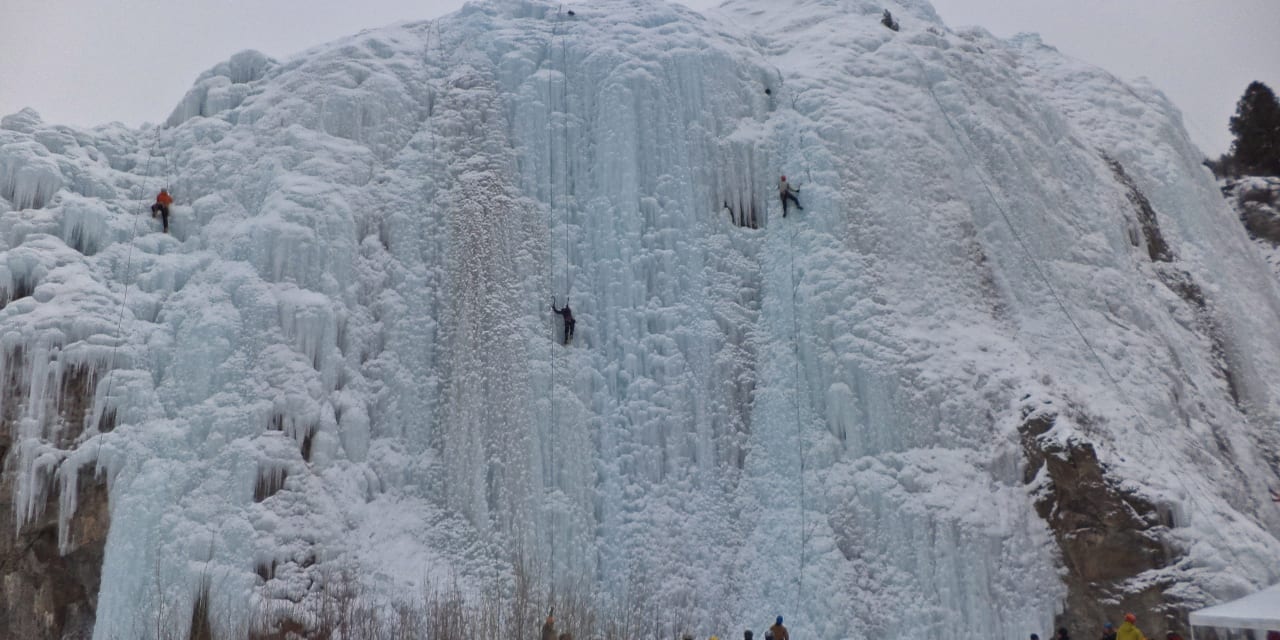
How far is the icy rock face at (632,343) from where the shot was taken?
1512cm

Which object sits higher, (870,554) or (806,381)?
(806,381)

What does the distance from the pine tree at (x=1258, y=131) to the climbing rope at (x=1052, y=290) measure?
1384 centimetres

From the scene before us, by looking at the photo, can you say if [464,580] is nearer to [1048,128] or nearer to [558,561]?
[558,561]

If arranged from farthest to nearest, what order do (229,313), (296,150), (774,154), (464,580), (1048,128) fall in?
(1048,128) < (774,154) < (296,150) < (229,313) < (464,580)

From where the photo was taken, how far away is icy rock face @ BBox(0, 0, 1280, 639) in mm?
15125

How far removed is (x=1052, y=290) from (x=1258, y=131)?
51.3ft

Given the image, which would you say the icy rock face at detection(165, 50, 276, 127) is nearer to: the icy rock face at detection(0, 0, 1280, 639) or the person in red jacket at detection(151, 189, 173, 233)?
the icy rock face at detection(0, 0, 1280, 639)

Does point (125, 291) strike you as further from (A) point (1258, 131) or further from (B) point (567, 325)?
(A) point (1258, 131)

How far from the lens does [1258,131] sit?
100 feet

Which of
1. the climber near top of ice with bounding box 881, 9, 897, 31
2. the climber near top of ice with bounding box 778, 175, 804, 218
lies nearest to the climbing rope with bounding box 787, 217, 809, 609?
the climber near top of ice with bounding box 778, 175, 804, 218

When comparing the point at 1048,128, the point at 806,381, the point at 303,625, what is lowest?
the point at 303,625

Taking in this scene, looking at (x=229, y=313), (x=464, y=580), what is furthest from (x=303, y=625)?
(x=229, y=313)

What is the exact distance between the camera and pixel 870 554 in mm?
15750

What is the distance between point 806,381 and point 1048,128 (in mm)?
9003
